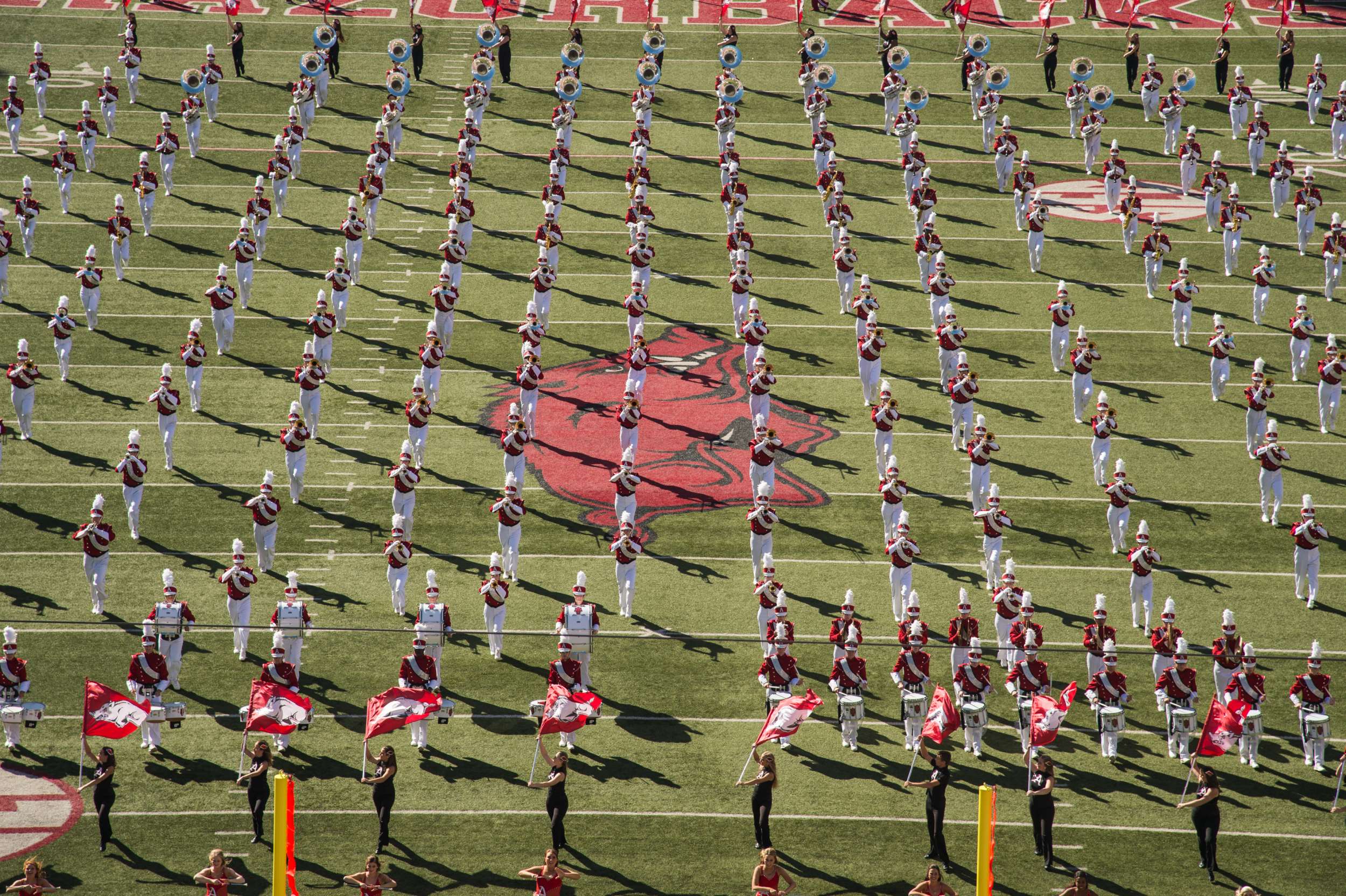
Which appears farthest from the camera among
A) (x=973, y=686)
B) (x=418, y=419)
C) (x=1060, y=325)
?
(x=1060, y=325)

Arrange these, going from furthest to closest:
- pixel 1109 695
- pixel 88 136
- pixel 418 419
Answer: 1. pixel 88 136
2. pixel 418 419
3. pixel 1109 695

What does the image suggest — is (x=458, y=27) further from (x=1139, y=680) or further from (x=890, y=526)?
(x=1139, y=680)

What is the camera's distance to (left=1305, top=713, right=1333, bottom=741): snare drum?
62.8 feet

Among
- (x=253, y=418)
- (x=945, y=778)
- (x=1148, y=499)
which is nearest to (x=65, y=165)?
(x=253, y=418)

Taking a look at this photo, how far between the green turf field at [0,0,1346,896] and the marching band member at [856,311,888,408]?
20.8 inches

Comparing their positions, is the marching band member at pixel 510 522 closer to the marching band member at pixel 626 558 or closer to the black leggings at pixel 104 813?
the marching band member at pixel 626 558

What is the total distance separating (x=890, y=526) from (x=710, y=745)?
5.36 m

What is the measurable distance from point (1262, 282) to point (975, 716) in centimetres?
1350

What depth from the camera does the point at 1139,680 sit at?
21.3m

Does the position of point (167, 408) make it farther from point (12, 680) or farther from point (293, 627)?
point (12, 680)

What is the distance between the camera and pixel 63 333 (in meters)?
28.0

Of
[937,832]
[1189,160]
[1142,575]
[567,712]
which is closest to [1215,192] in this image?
[1189,160]

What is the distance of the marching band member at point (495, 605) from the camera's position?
21297 millimetres

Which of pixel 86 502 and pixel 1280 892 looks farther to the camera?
pixel 86 502
